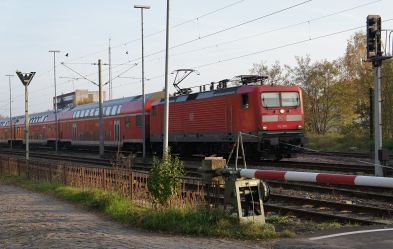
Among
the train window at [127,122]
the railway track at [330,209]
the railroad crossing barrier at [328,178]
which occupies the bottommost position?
the railway track at [330,209]

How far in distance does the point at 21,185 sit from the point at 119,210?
8050 millimetres

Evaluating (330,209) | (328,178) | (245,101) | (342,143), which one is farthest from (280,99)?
(342,143)

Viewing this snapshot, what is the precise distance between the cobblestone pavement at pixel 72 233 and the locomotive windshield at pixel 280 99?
11.4 m

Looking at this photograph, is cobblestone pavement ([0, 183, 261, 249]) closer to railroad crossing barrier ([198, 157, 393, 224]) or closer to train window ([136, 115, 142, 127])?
railroad crossing barrier ([198, 157, 393, 224])

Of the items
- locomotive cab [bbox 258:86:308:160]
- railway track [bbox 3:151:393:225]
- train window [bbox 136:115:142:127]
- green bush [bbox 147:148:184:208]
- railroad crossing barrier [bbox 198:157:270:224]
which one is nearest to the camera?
railroad crossing barrier [bbox 198:157:270:224]

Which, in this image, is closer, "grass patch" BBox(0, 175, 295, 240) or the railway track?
"grass patch" BBox(0, 175, 295, 240)

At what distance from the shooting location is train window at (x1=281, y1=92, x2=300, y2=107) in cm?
2021

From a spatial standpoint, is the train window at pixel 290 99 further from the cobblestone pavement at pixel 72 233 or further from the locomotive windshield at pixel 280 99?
the cobblestone pavement at pixel 72 233

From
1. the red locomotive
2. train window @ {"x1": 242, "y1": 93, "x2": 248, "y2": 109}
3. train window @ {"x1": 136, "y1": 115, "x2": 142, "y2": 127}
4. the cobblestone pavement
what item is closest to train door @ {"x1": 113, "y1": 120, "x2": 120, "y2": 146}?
train window @ {"x1": 136, "y1": 115, "x2": 142, "y2": 127}

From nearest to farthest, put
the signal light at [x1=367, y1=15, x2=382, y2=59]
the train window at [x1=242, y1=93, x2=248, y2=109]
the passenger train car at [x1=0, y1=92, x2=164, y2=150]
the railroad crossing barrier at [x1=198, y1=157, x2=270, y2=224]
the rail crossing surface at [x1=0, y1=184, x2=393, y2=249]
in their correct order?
the rail crossing surface at [x1=0, y1=184, x2=393, y2=249], the railroad crossing barrier at [x1=198, y1=157, x2=270, y2=224], the signal light at [x1=367, y1=15, x2=382, y2=59], the train window at [x1=242, y1=93, x2=248, y2=109], the passenger train car at [x1=0, y1=92, x2=164, y2=150]

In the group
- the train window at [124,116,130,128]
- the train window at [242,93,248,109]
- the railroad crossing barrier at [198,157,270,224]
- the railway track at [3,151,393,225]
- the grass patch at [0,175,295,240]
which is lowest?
the railway track at [3,151,393,225]

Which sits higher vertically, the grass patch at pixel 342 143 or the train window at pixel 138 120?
the train window at pixel 138 120

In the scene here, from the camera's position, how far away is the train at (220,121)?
1964 cm

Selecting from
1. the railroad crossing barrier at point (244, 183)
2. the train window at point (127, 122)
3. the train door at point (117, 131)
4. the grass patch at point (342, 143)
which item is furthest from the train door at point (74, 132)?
the railroad crossing barrier at point (244, 183)
